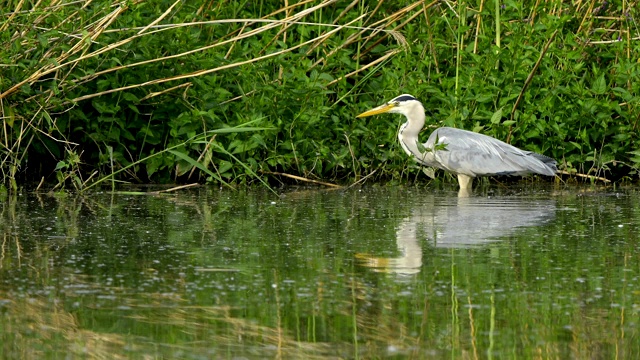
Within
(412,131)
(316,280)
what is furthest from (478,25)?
(316,280)

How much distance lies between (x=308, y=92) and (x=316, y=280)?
3846 mm

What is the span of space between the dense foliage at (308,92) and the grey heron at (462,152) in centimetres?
18

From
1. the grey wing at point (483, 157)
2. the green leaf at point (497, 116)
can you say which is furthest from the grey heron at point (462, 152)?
the green leaf at point (497, 116)

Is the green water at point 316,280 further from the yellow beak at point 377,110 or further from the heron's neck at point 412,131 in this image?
the yellow beak at point 377,110

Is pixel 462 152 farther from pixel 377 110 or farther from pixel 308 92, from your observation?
pixel 308 92

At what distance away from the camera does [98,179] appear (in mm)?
8086

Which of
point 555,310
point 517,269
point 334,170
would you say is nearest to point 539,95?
point 334,170

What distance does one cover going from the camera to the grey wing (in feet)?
26.8

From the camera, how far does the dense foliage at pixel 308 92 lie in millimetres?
7844

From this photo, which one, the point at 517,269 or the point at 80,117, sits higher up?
the point at 80,117

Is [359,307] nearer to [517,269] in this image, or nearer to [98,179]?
[517,269]

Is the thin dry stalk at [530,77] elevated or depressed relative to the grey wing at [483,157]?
elevated

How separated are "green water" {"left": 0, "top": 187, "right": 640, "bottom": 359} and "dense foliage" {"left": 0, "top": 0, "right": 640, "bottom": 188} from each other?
3.01 feet

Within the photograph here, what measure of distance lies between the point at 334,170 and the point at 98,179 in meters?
1.68
